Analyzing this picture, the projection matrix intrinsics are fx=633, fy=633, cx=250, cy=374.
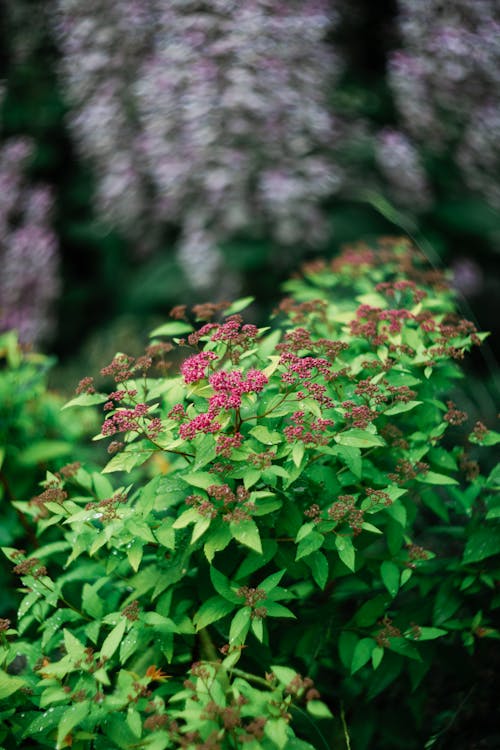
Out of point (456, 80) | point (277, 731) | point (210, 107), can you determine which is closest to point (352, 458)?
point (277, 731)

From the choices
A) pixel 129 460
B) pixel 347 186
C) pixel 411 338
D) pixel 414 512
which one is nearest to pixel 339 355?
pixel 411 338

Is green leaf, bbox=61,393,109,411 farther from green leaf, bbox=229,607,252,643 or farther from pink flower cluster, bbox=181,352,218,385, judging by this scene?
green leaf, bbox=229,607,252,643

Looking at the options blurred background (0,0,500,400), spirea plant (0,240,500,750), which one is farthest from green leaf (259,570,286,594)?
blurred background (0,0,500,400)

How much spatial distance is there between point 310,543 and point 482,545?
453mm

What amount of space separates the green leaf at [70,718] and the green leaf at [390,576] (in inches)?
24.1

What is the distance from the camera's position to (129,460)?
1.19m

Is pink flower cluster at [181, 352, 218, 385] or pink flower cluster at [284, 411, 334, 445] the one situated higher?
pink flower cluster at [181, 352, 218, 385]

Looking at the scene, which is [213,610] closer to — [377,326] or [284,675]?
[284,675]

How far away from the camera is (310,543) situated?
3.84ft

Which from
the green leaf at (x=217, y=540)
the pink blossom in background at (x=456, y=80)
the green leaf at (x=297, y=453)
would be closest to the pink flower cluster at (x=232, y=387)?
the green leaf at (x=297, y=453)

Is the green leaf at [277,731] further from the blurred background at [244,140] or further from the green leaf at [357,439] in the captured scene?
the blurred background at [244,140]

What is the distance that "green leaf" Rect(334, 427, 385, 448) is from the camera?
1.17 metres

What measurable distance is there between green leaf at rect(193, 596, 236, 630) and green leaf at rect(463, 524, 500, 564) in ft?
1.72

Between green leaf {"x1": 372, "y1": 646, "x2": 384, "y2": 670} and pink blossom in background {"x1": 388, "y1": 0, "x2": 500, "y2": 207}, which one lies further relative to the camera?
pink blossom in background {"x1": 388, "y1": 0, "x2": 500, "y2": 207}
